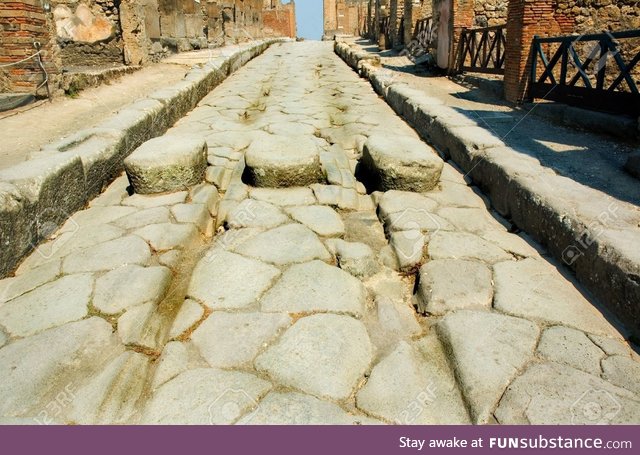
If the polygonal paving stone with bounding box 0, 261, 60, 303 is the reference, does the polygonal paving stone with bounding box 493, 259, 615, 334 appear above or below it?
below

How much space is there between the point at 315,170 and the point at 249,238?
0.93 meters

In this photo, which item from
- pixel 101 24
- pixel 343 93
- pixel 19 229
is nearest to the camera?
pixel 19 229

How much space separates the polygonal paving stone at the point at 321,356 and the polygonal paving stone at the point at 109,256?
0.94 meters

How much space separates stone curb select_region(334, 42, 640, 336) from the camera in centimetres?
178

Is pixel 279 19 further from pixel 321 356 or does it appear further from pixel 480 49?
pixel 321 356

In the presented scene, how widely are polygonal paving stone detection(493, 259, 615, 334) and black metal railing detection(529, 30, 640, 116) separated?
9.17 feet

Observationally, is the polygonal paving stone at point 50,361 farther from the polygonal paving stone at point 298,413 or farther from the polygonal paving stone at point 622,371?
the polygonal paving stone at point 622,371

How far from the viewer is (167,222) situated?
8.32 feet

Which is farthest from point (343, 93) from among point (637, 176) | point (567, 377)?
point (567, 377)

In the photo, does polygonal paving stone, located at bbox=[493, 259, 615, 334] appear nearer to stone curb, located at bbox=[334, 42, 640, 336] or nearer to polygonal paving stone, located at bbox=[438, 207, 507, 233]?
stone curb, located at bbox=[334, 42, 640, 336]

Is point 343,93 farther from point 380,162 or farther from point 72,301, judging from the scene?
point 72,301

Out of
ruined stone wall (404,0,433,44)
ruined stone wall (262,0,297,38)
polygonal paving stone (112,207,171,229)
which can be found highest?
ruined stone wall (262,0,297,38)

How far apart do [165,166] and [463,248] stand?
80.8 inches

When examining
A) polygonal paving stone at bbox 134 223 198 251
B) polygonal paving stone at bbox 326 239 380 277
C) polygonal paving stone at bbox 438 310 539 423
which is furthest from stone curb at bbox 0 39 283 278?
polygonal paving stone at bbox 438 310 539 423
